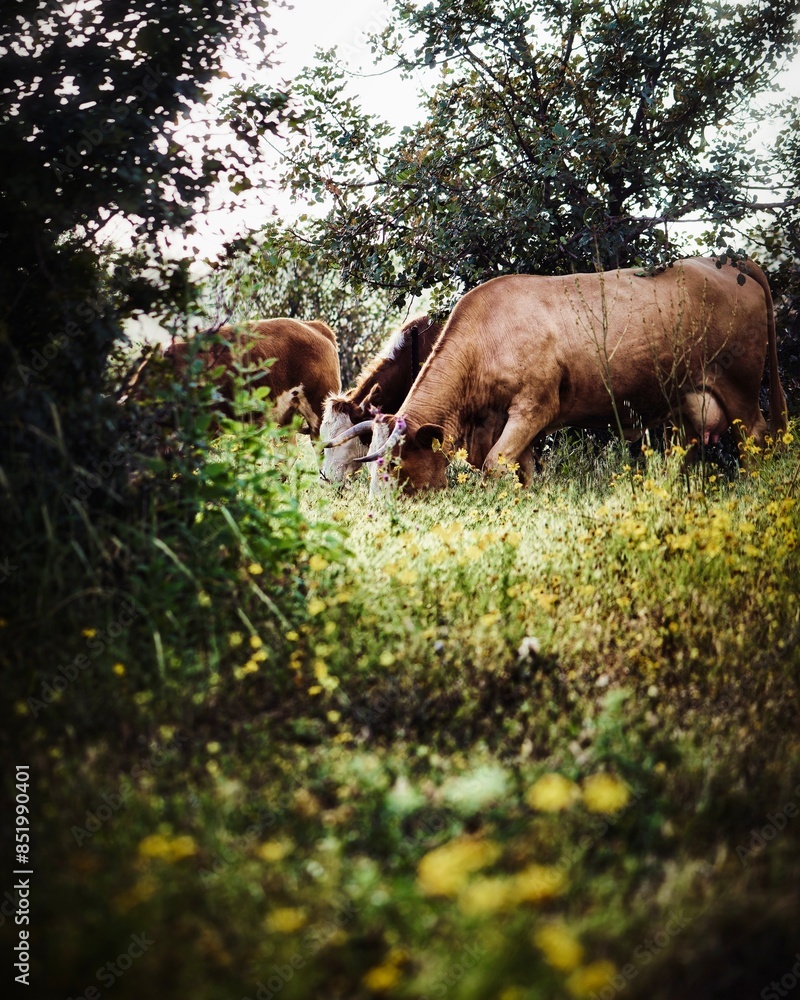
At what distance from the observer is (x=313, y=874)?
1943mm

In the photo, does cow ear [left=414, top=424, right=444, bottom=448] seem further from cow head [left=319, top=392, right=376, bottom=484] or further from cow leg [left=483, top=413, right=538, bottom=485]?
cow head [left=319, top=392, right=376, bottom=484]

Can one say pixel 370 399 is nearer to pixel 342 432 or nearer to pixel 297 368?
pixel 342 432

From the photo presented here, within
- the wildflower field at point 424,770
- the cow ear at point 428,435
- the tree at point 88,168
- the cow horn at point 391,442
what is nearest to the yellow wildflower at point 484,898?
the wildflower field at point 424,770

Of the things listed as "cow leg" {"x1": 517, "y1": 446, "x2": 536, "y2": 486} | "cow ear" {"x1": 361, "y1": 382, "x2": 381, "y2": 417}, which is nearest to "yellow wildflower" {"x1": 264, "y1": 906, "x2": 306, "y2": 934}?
"cow leg" {"x1": 517, "y1": 446, "x2": 536, "y2": 486}

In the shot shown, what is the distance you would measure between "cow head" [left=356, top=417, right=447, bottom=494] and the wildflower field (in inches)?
84.7

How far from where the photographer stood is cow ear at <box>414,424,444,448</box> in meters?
6.61

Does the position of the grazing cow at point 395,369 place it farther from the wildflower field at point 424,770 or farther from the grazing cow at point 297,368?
the wildflower field at point 424,770

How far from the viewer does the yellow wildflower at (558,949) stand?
1449 millimetres

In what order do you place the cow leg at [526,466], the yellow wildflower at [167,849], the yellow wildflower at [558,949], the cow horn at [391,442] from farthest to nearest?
the cow leg at [526,466] → the cow horn at [391,442] → the yellow wildflower at [167,849] → the yellow wildflower at [558,949]

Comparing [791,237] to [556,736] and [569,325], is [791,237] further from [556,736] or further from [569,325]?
[556,736]

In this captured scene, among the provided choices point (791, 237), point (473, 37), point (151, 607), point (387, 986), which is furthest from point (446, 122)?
point (387, 986)

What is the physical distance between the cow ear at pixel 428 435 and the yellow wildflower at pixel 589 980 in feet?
17.3

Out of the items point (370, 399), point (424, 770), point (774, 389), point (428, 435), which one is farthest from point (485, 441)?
point (424, 770)

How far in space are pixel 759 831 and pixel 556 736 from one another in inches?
27.1
